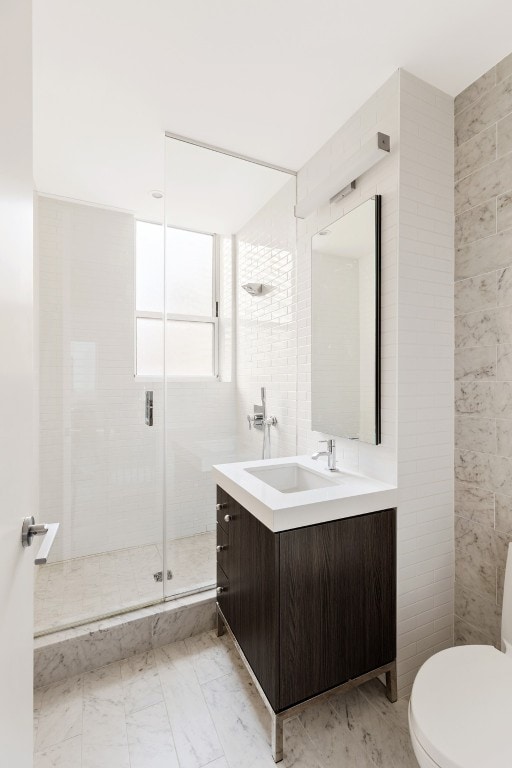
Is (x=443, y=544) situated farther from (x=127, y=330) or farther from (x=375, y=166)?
(x=127, y=330)

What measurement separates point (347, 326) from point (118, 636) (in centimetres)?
189

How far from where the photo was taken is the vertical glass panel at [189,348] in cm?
229

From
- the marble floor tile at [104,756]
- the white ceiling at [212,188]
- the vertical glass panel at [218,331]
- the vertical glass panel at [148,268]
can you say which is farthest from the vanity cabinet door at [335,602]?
the white ceiling at [212,188]

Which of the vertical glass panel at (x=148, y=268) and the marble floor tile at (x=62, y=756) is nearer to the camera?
the marble floor tile at (x=62, y=756)

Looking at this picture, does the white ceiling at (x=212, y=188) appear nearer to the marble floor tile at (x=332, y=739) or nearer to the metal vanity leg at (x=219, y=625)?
the metal vanity leg at (x=219, y=625)

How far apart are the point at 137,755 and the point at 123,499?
4.60 feet

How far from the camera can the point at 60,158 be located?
2090mm

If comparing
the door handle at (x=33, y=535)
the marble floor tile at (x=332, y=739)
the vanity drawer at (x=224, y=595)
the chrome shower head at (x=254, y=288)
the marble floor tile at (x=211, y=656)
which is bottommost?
the marble floor tile at (x=211, y=656)

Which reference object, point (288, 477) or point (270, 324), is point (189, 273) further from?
point (288, 477)

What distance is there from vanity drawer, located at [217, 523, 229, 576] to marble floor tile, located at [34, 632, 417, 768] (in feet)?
1.43

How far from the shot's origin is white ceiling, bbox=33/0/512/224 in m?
1.31

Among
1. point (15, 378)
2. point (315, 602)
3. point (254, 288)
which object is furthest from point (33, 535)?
point (254, 288)

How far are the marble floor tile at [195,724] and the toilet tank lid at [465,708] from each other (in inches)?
18.1

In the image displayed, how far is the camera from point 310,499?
1.37m
